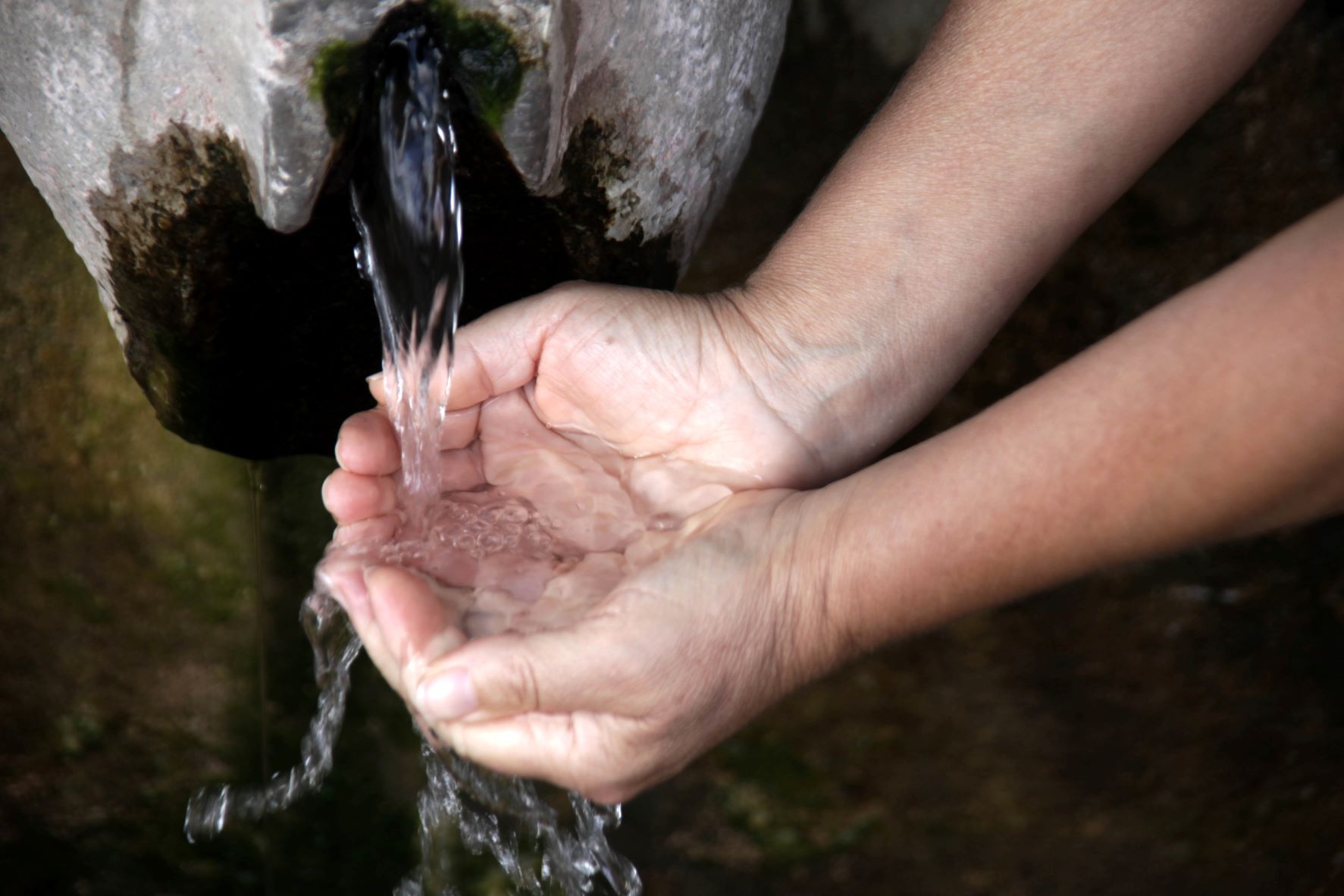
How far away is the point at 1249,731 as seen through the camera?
222cm

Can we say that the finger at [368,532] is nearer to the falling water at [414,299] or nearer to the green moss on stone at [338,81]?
the falling water at [414,299]

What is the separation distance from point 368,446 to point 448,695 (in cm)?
45

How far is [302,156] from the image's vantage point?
1305 millimetres

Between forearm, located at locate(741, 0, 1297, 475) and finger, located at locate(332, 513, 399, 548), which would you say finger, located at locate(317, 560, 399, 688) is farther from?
forearm, located at locate(741, 0, 1297, 475)

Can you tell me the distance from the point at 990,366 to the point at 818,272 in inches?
20.4

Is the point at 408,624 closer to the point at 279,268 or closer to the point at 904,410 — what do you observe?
the point at 279,268

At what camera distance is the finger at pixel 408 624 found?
4.30ft

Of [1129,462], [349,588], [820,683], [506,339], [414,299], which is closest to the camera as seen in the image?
[1129,462]

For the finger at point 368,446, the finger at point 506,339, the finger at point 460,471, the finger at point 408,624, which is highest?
the finger at point 506,339

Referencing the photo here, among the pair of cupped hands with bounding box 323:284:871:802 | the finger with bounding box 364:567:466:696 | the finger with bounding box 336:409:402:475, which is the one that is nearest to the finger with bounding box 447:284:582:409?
the pair of cupped hands with bounding box 323:284:871:802

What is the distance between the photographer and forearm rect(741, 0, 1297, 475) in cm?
165

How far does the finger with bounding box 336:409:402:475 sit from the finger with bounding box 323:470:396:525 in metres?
0.01

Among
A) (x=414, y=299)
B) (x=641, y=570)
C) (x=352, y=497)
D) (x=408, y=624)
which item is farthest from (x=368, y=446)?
(x=641, y=570)

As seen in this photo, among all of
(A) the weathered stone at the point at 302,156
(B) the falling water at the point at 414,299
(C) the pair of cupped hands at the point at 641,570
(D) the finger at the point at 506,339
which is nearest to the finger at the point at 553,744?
(C) the pair of cupped hands at the point at 641,570
